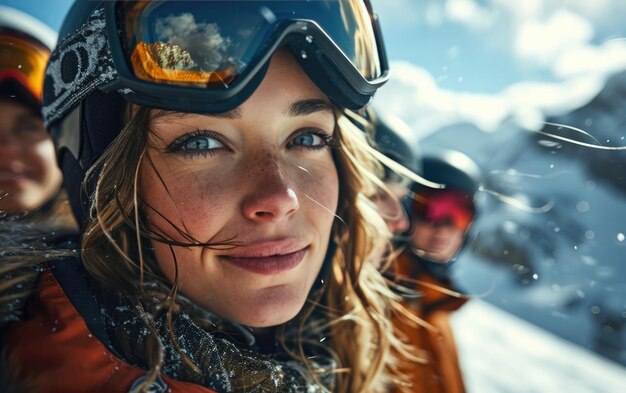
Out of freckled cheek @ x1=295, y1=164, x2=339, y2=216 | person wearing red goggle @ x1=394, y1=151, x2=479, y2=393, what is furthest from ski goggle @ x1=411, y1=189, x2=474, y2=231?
freckled cheek @ x1=295, y1=164, x2=339, y2=216

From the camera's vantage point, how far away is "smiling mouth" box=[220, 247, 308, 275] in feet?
3.95

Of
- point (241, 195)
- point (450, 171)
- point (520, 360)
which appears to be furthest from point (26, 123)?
point (520, 360)

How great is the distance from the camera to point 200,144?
1.19 metres

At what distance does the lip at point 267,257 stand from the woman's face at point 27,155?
0.98 metres

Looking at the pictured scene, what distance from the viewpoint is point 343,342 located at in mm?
1679

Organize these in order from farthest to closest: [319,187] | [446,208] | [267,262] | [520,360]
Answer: [520,360] → [446,208] → [319,187] → [267,262]

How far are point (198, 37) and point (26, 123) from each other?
1.32 metres

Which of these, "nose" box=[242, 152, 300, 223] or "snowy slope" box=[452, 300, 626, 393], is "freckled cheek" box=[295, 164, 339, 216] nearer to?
"nose" box=[242, 152, 300, 223]

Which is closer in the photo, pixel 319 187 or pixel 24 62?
pixel 319 187

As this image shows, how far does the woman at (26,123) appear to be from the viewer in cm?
180

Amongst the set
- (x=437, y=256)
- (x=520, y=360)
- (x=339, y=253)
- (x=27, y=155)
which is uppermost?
(x=339, y=253)

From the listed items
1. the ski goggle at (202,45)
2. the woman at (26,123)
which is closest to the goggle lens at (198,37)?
the ski goggle at (202,45)

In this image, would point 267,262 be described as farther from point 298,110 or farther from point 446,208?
point 446,208

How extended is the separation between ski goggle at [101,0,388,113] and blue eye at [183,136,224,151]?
8cm
